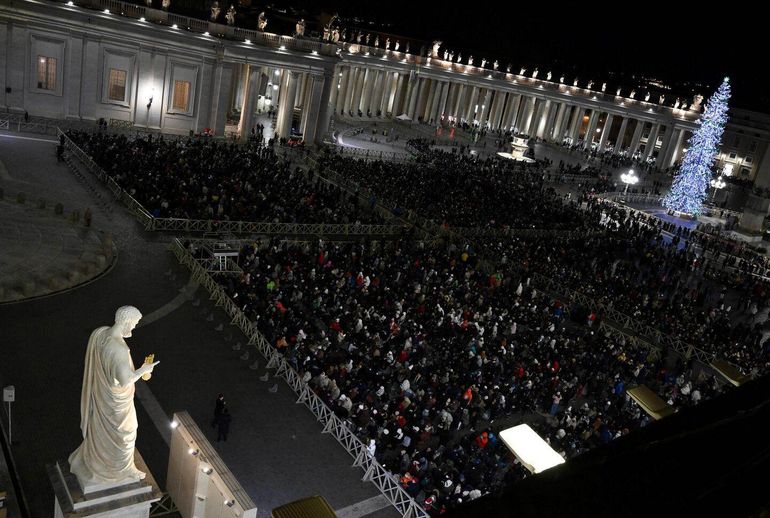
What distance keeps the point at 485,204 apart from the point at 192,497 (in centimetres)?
3450

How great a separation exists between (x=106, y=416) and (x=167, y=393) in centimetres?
888

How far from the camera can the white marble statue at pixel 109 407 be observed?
8.95 metres

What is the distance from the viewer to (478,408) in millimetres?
20094

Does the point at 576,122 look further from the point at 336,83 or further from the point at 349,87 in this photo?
the point at 336,83

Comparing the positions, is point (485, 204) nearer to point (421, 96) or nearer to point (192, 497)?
point (192, 497)

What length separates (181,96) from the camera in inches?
1987

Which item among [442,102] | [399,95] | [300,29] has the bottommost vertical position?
[399,95]

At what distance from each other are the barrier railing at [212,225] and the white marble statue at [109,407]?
20.6 meters

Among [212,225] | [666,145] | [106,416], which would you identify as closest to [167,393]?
[106,416]

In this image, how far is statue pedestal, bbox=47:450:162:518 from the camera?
380 inches

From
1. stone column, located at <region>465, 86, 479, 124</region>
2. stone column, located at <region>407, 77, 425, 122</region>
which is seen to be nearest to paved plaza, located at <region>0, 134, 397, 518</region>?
stone column, located at <region>407, 77, 425, 122</region>

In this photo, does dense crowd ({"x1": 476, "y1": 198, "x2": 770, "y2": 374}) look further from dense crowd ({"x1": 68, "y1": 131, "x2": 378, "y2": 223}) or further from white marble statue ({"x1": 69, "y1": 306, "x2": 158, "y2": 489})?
white marble statue ({"x1": 69, "y1": 306, "x2": 158, "y2": 489})

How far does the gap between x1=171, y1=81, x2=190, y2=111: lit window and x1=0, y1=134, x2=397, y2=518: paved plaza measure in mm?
27771

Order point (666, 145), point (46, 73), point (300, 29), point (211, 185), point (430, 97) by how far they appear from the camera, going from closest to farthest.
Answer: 1. point (211, 185)
2. point (46, 73)
3. point (300, 29)
4. point (666, 145)
5. point (430, 97)
